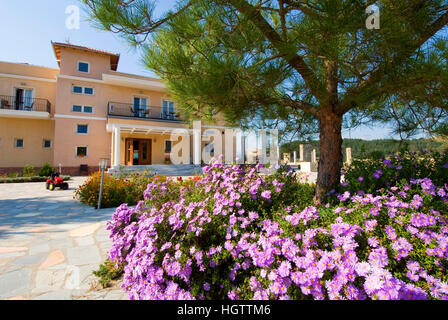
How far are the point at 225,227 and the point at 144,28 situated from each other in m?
2.00

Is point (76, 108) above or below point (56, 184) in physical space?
above

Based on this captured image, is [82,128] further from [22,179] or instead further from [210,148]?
[210,148]

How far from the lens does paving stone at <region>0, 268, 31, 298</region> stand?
1979mm

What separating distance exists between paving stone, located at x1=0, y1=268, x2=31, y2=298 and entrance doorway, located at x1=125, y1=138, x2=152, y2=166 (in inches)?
556

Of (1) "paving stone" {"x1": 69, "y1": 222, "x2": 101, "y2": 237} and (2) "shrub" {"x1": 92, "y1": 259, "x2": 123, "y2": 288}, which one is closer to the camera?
(2) "shrub" {"x1": 92, "y1": 259, "x2": 123, "y2": 288}

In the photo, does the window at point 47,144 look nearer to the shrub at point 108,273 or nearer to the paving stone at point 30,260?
the paving stone at point 30,260

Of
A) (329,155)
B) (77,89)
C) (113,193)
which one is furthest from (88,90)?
(329,155)

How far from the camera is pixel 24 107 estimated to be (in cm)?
1455

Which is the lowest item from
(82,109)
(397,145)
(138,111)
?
(397,145)

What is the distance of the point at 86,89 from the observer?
49.3ft

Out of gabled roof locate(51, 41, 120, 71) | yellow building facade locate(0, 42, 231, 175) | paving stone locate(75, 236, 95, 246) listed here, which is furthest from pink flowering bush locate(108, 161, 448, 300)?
gabled roof locate(51, 41, 120, 71)

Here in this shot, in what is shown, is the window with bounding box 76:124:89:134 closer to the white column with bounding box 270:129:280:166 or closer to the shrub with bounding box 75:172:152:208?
the shrub with bounding box 75:172:152:208

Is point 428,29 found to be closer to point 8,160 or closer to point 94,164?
point 94,164

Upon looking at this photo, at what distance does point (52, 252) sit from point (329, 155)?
3.79m
